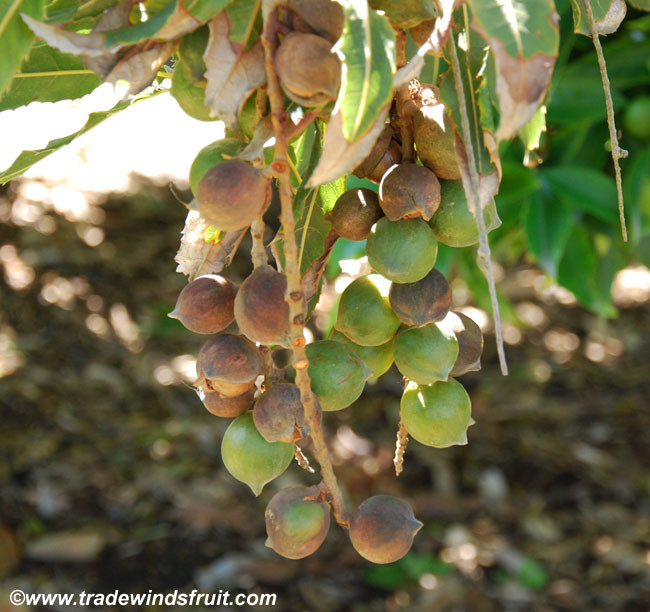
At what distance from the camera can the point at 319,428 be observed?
2.27 feet

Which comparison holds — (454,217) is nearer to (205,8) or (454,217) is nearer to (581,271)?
(205,8)

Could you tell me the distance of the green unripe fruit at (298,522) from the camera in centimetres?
72

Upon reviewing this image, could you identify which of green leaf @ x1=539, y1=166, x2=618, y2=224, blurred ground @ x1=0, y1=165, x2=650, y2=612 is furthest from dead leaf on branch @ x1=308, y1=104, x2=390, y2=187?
blurred ground @ x1=0, y1=165, x2=650, y2=612

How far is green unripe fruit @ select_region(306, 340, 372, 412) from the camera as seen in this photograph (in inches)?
28.5

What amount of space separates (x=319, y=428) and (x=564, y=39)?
149cm

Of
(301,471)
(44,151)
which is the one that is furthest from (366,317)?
(301,471)

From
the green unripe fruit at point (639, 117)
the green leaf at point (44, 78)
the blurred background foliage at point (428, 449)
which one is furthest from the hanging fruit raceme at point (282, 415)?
the green unripe fruit at point (639, 117)

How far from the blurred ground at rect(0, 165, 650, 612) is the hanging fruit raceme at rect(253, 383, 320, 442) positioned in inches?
72.4

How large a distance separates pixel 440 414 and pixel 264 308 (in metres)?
0.23

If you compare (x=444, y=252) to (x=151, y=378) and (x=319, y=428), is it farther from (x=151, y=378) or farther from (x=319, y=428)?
(x=151, y=378)

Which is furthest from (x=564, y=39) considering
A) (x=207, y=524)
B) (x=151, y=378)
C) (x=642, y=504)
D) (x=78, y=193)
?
(x=78, y=193)

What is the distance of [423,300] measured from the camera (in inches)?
29.1

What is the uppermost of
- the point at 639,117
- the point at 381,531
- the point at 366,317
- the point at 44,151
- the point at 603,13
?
the point at 603,13

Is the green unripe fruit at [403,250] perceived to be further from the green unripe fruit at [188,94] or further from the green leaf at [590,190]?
the green leaf at [590,190]
